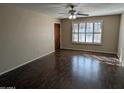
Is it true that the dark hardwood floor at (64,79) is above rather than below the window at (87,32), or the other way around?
below

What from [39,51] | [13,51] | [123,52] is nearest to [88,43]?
[123,52]

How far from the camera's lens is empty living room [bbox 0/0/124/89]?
3.08m

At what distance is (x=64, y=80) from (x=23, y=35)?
2.60 meters

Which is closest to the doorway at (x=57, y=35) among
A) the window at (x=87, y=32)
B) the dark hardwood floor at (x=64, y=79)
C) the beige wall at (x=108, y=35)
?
the window at (x=87, y=32)

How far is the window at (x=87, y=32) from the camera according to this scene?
22.3 feet

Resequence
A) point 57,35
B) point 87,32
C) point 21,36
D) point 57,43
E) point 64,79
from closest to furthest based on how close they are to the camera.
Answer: point 64,79, point 21,36, point 87,32, point 57,35, point 57,43

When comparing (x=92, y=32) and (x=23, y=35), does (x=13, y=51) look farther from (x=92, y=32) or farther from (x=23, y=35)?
(x=92, y=32)

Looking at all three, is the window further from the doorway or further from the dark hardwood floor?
the dark hardwood floor

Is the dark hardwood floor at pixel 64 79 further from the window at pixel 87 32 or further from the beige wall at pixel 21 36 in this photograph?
the window at pixel 87 32

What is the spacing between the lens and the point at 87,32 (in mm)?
7172

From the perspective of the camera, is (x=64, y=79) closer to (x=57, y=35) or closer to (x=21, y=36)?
(x=21, y=36)

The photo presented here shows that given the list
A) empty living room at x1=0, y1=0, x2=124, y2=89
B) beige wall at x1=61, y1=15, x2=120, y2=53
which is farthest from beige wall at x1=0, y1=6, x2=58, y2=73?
beige wall at x1=61, y1=15, x2=120, y2=53

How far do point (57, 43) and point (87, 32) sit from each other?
7.71 ft

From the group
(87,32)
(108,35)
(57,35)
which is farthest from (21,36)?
(108,35)
